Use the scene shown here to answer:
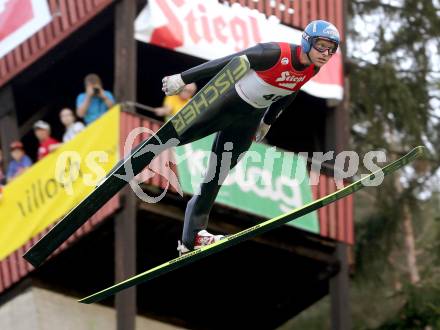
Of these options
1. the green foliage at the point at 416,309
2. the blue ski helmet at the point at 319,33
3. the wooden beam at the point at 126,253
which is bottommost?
the blue ski helmet at the point at 319,33

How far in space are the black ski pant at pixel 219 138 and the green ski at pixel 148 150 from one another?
7 centimetres

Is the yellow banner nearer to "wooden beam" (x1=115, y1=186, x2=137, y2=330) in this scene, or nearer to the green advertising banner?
"wooden beam" (x1=115, y1=186, x2=137, y2=330)

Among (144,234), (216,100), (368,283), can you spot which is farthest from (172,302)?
(216,100)

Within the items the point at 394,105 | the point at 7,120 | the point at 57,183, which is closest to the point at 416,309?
the point at 394,105

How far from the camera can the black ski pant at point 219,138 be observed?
440 inches

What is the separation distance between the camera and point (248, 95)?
11.2 metres

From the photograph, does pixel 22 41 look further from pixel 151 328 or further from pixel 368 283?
pixel 368 283

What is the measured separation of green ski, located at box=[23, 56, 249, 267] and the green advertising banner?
3415 millimetres

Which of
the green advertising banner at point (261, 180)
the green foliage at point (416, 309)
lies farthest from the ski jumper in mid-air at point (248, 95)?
the green foliage at point (416, 309)

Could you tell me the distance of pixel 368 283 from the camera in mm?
22859

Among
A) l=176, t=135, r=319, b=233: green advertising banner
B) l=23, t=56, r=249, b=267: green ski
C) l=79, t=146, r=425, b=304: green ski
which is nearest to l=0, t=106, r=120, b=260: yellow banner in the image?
l=176, t=135, r=319, b=233: green advertising banner

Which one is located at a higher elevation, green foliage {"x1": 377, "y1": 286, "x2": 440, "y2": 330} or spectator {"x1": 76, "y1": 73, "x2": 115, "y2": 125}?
green foliage {"x1": 377, "y1": 286, "x2": 440, "y2": 330}

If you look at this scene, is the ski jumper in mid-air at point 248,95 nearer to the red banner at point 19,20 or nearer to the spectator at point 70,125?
the spectator at point 70,125

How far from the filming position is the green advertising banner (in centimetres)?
1570
